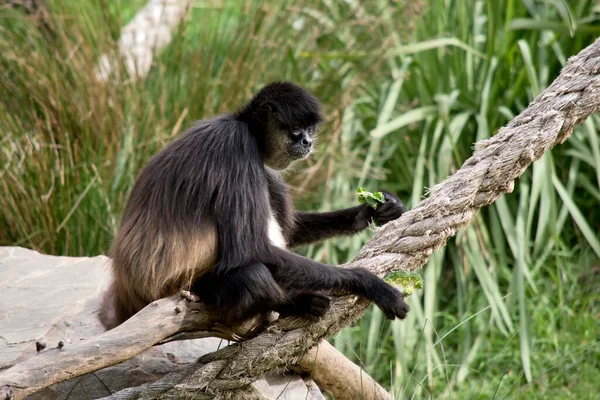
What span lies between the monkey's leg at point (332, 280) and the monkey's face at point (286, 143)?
0.70 meters

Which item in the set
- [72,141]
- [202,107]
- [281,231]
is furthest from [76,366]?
[202,107]

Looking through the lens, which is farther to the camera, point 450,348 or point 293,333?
point 450,348

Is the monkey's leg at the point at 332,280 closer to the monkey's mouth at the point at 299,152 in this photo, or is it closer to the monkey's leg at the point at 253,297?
the monkey's leg at the point at 253,297

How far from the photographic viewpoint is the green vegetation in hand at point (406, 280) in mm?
3113

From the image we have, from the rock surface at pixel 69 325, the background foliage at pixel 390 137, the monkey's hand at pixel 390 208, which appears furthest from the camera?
the background foliage at pixel 390 137

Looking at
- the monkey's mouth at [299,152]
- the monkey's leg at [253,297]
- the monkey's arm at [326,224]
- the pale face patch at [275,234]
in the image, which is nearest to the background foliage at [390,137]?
the monkey's arm at [326,224]

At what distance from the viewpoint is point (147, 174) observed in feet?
11.3

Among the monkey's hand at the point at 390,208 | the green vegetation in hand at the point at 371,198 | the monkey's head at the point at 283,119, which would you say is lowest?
the monkey's hand at the point at 390,208

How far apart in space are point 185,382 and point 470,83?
4124 mm

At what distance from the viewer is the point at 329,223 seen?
13.6 feet

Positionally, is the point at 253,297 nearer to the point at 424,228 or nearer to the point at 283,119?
the point at 424,228

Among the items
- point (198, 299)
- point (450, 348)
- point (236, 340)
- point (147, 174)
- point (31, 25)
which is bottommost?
point (450, 348)

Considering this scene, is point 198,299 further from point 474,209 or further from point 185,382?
point 474,209

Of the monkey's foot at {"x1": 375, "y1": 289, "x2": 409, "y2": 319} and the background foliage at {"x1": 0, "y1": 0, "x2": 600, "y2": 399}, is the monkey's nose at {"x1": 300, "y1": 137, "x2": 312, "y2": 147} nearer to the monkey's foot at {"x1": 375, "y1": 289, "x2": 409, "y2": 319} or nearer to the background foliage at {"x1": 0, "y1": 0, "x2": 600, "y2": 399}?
the monkey's foot at {"x1": 375, "y1": 289, "x2": 409, "y2": 319}
